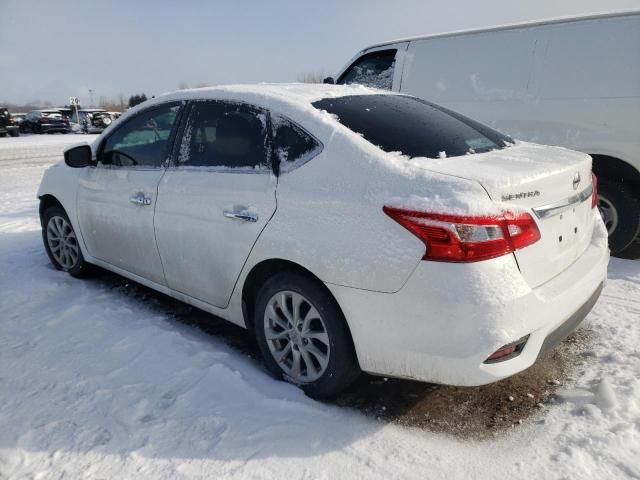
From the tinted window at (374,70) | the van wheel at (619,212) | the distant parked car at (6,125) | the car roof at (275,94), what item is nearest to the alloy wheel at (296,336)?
the car roof at (275,94)

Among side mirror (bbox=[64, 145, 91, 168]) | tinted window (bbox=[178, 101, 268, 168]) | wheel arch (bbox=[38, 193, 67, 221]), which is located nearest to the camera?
tinted window (bbox=[178, 101, 268, 168])

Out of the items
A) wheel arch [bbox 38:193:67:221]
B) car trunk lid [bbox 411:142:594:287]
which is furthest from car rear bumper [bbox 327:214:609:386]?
wheel arch [bbox 38:193:67:221]

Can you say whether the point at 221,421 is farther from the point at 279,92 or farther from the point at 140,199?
the point at 279,92

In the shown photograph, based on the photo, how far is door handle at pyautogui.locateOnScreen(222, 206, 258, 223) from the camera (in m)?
2.61

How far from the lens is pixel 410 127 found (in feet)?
8.70

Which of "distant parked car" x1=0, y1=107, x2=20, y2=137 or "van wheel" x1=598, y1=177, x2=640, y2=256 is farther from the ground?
"van wheel" x1=598, y1=177, x2=640, y2=256

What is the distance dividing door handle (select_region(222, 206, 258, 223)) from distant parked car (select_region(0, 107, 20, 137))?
3035 centimetres

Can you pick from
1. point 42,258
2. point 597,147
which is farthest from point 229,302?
point 597,147

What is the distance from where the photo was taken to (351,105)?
9.15 ft

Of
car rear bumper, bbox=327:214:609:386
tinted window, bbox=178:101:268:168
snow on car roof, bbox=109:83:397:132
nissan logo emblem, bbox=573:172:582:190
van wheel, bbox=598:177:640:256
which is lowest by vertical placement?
van wheel, bbox=598:177:640:256

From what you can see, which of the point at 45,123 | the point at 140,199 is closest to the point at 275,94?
→ the point at 140,199

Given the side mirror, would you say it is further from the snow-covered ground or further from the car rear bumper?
the car rear bumper

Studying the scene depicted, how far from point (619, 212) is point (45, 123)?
34.1 metres

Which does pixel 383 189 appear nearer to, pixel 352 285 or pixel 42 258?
pixel 352 285
